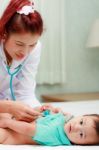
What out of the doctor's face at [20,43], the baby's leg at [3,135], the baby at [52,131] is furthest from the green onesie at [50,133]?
the doctor's face at [20,43]

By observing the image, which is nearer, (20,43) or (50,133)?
(50,133)

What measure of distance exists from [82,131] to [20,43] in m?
0.54

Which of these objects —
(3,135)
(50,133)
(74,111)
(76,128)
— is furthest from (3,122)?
(74,111)

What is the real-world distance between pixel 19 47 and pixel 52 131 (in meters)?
0.47

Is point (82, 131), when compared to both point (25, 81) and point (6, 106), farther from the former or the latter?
point (25, 81)

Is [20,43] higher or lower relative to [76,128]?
higher

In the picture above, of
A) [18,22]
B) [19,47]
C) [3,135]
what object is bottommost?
[3,135]

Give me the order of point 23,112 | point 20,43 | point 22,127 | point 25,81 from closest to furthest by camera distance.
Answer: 1. point 22,127
2. point 23,112
3. point 20,43
4. point 25,81

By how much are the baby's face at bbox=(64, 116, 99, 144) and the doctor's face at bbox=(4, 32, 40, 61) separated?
455 millimetres

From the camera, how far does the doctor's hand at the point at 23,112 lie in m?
1.53

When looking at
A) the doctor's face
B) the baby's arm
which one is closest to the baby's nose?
the baby's arm

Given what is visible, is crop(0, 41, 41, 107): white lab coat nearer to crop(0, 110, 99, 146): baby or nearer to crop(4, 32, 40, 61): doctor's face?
crop(4, 32, 40, 61): doctor's face

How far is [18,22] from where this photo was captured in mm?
1666

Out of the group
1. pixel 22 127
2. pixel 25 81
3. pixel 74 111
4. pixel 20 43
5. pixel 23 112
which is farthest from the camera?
pixel 74 111
